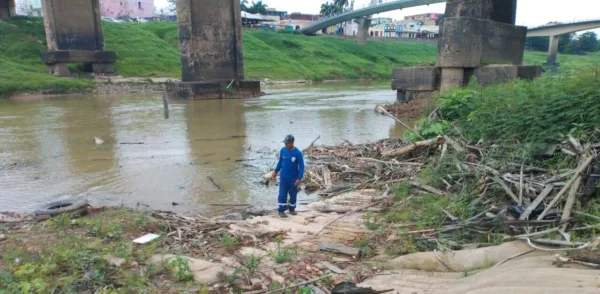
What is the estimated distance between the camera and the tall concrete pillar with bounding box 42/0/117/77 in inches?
1165

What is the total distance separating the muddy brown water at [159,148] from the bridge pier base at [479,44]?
2.87 m

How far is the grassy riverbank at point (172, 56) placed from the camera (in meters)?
29.0

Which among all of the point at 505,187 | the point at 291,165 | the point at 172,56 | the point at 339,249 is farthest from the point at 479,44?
the point at 172,56

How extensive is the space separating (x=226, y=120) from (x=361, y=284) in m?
13.3

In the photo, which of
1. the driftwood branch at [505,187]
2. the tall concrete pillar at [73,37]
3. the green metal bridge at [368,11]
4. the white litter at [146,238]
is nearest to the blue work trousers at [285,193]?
the white litter at [146,238]

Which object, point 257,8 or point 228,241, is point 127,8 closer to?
point 257,8

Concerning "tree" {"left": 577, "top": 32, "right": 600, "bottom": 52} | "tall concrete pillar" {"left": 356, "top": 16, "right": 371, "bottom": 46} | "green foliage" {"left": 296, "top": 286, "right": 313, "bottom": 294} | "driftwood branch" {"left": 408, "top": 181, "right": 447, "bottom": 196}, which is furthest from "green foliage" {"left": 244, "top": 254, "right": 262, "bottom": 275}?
"tree" {"left": 577, "top": 32, "right": 600, "bottom": 52}

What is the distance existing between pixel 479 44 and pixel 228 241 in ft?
41.2

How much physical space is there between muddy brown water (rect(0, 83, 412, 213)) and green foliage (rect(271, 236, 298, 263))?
2189mm

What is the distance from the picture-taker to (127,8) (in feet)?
291

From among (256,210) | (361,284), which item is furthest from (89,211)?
(361,284)

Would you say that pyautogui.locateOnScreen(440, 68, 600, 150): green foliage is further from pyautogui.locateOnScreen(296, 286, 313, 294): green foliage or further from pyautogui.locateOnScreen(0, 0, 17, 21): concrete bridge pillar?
pyautogui.locateOnScreen(0, 0, 17, 21): concrete bridge pillar

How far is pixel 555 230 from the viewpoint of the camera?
3805mm

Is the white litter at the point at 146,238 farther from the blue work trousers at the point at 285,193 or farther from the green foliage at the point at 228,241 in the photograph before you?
the blue work trousers at the point at 285,193
